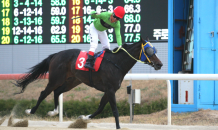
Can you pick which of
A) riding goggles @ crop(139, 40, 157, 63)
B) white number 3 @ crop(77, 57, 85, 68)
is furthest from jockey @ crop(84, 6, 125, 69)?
riding goggles @ crop(139, 40, 157, 63)

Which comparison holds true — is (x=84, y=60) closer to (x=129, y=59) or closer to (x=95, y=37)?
(x=95, y=37)

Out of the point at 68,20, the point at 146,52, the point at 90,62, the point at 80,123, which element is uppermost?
the point at 68,20

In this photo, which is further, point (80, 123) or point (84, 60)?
point (84, 60)

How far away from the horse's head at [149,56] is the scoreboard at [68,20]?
2.51 m

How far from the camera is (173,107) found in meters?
5.95

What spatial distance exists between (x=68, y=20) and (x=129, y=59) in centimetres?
292

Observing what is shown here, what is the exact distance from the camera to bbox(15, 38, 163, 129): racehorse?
3754 mm

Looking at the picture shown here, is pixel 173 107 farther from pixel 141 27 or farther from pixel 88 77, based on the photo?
pixel 88 77

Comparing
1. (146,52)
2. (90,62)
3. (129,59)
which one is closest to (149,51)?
(146,52)

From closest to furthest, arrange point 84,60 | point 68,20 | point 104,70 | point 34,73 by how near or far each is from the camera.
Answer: point 104,70, point 84,60, point 34,73, point 68,20

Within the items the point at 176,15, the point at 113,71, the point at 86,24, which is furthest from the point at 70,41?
the point at 113,71

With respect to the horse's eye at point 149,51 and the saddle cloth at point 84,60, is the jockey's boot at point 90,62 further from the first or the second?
the horse's eye at point 149,51

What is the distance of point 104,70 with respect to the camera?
386 centimetres

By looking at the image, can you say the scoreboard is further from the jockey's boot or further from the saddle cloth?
the jockey's boot
